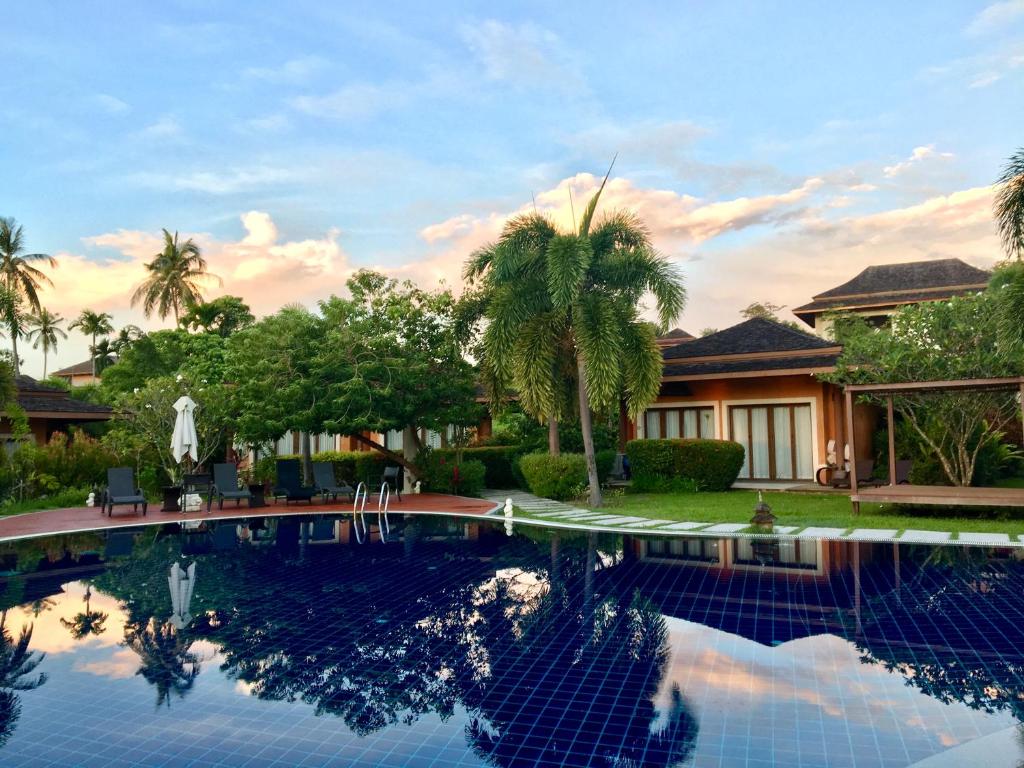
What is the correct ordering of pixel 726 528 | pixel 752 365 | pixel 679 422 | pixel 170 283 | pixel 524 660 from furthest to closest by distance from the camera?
pixel 170 283 → pixel 679 422 → pixel 752 365 → pixel 726 528 → pixel 524 660

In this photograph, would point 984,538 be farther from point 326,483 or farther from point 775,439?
point 326,483

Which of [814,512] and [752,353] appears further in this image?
[752,353]

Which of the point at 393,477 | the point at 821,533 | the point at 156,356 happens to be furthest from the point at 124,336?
the point at 821,533

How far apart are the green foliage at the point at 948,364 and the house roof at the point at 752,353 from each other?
3808 millimetres

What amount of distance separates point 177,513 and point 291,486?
2.65 meters

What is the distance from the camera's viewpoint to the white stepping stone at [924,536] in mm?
11488

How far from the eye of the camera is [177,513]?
55.7 ft

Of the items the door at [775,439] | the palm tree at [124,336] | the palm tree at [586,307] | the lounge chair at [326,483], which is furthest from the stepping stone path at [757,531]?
the palm tree at [124,336]

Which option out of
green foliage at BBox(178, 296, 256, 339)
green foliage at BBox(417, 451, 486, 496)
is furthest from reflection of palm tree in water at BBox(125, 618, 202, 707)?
green foliage at BBox(178, 296, 256, 339)

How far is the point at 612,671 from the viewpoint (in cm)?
593

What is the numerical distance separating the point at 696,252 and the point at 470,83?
9.39 meters

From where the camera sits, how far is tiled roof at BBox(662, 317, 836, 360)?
21.7 meters

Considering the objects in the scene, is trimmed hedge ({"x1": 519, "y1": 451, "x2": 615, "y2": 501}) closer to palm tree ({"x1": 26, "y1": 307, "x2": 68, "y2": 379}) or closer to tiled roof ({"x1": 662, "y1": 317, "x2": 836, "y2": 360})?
tiled roof ({"x1": 662, "y1": 317, "x2": 836, "y2": 360})

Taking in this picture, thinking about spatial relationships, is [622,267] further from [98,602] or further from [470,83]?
[98,602]
